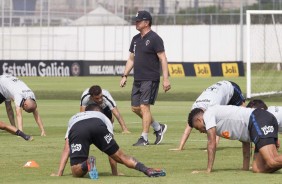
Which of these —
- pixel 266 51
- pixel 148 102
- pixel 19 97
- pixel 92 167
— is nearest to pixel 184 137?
pixel 148 102

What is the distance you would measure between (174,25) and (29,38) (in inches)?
455

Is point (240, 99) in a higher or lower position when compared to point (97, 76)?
higher

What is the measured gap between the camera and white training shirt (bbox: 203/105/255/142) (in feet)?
50.0

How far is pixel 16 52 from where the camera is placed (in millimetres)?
67000

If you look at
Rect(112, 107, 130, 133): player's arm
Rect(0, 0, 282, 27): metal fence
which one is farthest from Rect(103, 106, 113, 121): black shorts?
Rect(0, 0, 282, 27): metal fence

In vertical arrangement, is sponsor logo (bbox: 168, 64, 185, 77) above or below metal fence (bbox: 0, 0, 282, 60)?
below

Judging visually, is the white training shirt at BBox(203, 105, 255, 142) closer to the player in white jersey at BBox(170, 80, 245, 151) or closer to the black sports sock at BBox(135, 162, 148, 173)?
the black sports sock at BBox(135, 162, 148, 173)

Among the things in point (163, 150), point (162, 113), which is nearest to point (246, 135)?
point (163, 150)

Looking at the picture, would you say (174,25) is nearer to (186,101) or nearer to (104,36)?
(104,36)

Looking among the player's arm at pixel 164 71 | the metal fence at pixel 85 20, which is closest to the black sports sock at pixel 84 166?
the player's arm at pixel 164 71

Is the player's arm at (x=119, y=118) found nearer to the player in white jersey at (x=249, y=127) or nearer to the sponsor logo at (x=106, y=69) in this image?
the player in white jersey at (x=249, y=127)

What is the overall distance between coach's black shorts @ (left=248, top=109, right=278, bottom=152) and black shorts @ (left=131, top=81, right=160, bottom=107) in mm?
5253

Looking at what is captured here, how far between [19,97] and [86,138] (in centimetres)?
A: 813

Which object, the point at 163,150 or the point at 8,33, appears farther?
the point at 8,33
